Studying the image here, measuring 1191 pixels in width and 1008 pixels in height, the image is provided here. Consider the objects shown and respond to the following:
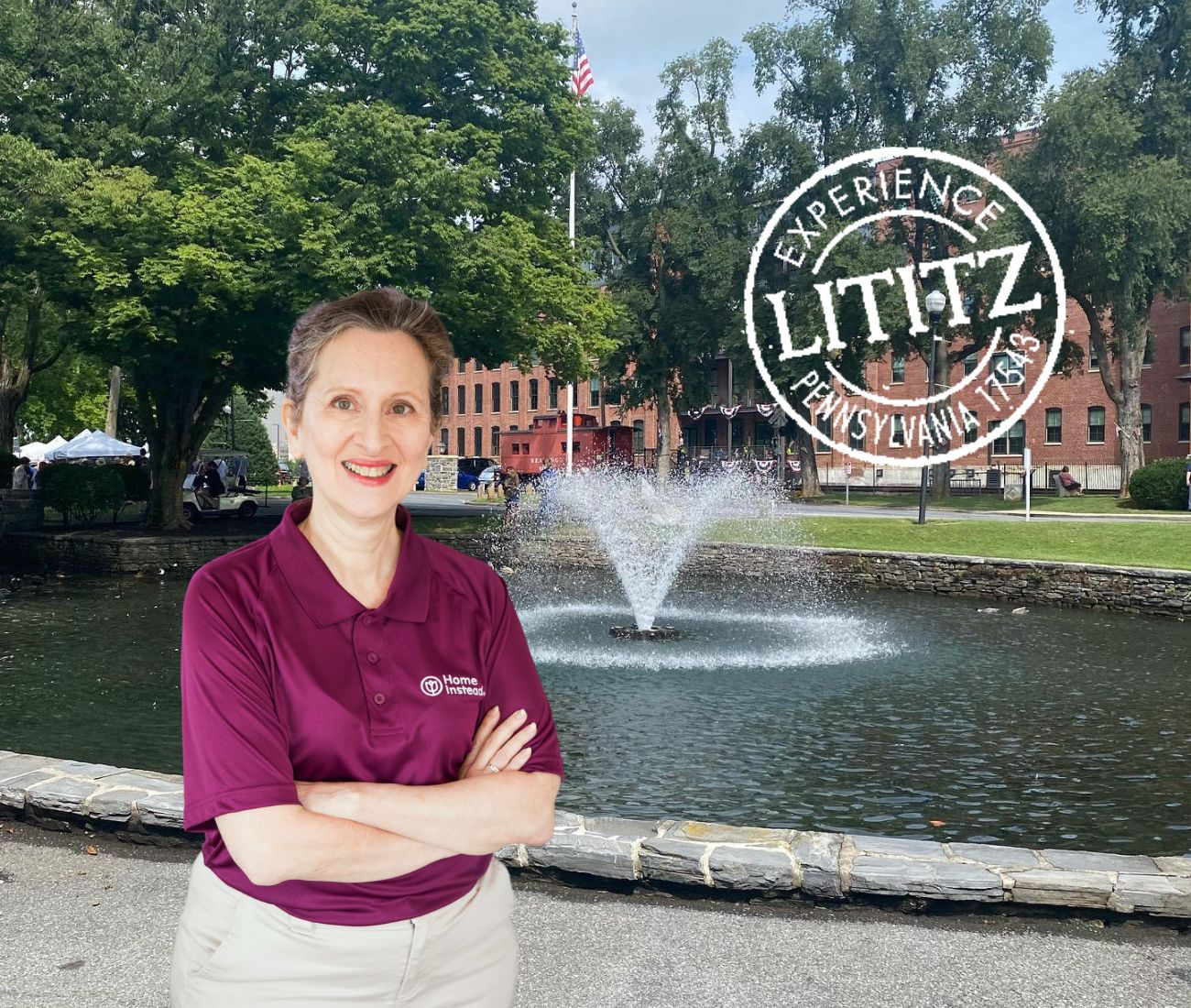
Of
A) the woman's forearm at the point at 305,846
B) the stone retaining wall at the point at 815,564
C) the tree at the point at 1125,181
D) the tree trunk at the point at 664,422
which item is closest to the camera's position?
the woman's forearm at the point at 305,846

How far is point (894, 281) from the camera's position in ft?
149

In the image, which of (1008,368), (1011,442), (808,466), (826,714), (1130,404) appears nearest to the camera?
(826,714)

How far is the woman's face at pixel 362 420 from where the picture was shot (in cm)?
237

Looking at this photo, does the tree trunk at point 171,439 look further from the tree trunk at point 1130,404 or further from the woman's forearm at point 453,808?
the woman's forearm at point 453,808

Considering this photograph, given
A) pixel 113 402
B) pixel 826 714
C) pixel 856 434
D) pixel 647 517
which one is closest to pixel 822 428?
pixel 856 434

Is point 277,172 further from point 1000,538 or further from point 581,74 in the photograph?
point 1000,538

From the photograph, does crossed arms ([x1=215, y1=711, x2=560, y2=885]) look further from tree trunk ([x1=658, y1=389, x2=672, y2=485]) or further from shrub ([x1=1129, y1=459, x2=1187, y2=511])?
tree trunk ([x1=658, y1=389, x2=672, y2=485])

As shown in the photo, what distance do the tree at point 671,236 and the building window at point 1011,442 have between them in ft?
54.9

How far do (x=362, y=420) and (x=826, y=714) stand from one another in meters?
10.6

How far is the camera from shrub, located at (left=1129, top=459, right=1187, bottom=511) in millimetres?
36719

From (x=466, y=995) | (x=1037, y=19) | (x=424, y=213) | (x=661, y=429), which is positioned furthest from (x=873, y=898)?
(x=661, y=429)

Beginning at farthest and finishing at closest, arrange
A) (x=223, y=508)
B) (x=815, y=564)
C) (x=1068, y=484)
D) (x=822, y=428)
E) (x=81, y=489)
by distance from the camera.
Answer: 1. (x=822, y=428)
2. (x=1068, y=484)
3. (x=223, y=508)
4. (x=81, y=489)
5. (x=815, y=564)

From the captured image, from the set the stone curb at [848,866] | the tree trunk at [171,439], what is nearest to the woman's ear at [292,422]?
the stone curb at [848,866]

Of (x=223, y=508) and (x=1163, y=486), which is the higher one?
(x=1163, y=486)
